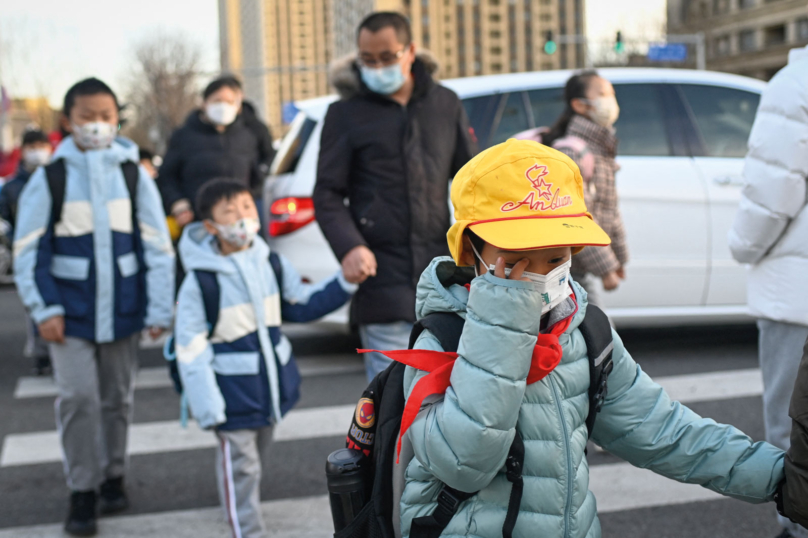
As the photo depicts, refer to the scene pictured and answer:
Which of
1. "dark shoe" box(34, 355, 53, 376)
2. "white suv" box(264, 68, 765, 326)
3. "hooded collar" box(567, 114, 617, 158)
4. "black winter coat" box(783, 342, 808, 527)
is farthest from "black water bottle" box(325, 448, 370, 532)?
"dark shoe" box(34, 355, 53, 376)

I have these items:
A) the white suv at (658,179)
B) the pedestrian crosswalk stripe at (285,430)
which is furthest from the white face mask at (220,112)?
the pedestrian crosswalk stripe at (285,430)

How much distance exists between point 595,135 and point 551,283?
9.59ft

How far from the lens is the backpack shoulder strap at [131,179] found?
4164mm

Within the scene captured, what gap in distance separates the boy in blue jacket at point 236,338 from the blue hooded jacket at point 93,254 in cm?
53

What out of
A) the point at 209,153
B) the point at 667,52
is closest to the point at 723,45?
the point at 667,52

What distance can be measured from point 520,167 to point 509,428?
20.1 inches

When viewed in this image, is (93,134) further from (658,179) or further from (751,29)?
(751,29)

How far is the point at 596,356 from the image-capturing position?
6.17 ft

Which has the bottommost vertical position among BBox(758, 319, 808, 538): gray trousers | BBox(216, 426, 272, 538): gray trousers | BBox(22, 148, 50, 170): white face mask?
BBox(216, 426, 272, 538): gray trousers

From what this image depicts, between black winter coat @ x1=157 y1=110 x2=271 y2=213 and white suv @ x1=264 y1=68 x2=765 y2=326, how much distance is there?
21.6 inches

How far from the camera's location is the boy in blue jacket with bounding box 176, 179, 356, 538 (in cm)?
347

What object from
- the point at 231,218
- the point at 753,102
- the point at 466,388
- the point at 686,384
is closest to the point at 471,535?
the point at 466,388

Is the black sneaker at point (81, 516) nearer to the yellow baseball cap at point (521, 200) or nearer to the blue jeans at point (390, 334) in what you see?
the blue jeans at point (390, 334)

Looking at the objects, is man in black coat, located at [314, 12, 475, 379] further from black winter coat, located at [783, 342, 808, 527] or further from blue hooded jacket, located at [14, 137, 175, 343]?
black winter coat, located at [783, 342, 808, 527]
